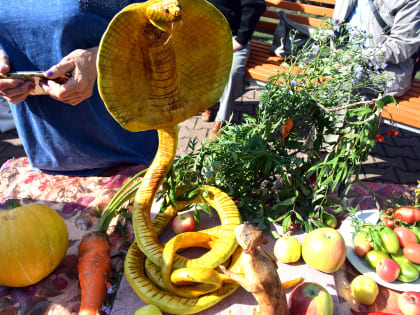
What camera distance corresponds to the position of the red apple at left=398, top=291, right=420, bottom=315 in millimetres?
1071

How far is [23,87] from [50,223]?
534mm

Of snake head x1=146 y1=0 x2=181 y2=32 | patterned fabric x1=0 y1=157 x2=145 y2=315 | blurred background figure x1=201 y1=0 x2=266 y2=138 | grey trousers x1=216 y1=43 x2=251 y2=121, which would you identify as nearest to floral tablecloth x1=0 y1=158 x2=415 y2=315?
patterned fabric x1=0 y1=157 x2=145 y2=315

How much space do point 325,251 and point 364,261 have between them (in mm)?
256

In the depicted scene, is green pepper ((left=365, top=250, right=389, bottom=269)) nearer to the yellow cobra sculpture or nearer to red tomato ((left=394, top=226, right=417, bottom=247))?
red tomato ((left=394, top=226, right=417, bottom=247))

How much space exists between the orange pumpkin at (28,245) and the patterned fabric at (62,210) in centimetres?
5

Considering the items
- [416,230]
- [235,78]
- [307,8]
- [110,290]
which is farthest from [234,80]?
[110,290]

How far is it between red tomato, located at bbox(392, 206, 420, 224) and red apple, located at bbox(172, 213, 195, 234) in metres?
0.88

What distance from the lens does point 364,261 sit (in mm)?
1276

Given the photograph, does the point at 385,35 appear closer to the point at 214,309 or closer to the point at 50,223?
the point at 214,309

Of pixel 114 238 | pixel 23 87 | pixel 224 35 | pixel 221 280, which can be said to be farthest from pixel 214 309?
pixel 23 87

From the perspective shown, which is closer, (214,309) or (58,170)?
(214,309)

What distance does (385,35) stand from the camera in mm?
2488

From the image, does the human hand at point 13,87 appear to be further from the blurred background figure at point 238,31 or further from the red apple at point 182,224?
the blurred background figure at point 238,31

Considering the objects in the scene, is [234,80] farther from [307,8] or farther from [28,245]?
[28,245]
